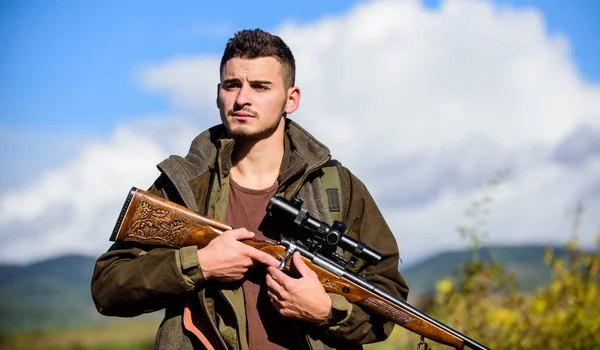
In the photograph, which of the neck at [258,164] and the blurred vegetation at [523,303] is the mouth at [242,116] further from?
the blurred vegetation at [523,303]

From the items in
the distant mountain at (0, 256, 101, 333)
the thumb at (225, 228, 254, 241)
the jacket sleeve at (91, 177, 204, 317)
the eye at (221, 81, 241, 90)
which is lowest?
the distant mountain at (0, 256, 101, 333)

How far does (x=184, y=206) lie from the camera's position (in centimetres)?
404

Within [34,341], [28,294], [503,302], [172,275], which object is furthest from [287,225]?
[28,294]

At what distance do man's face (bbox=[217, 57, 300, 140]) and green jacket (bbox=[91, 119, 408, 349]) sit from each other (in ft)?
0.66

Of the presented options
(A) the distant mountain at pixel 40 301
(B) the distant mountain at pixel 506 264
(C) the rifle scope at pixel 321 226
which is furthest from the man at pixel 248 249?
(A) the distant mountain at pixel 40 301

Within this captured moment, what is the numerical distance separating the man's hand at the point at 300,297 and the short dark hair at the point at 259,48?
118cm

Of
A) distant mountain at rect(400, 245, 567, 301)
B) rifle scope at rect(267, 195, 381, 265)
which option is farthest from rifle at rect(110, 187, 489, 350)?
distant mountain at rect(400, 245, 567, 301)

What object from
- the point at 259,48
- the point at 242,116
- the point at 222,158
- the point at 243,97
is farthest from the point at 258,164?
the point at 259,48

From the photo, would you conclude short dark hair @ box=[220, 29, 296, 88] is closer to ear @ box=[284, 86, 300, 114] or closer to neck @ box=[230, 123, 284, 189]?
ear @ box=[284, 86, 300, 114]

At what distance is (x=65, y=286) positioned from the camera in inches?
363

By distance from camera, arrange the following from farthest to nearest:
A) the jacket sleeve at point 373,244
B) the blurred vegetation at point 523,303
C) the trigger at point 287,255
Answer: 1. the blurred vegetation at point 523,303
2. the jacket sleeve at point 373,244
3. the trigger at point 287,255

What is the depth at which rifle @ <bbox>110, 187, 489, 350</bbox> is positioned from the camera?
393 centimetres

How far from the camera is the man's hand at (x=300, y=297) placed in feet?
12.3

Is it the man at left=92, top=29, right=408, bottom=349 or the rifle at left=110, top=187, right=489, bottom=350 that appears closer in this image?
the man at left=92, top=29, right=408, bottom=349
